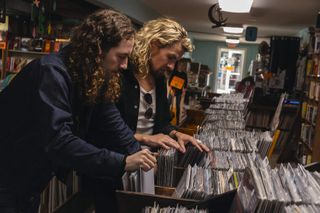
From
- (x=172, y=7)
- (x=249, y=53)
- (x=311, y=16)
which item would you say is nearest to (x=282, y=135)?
(x=311, y=16)

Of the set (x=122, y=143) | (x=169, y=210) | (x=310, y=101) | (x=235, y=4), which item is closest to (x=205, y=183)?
(x=169, y=210)

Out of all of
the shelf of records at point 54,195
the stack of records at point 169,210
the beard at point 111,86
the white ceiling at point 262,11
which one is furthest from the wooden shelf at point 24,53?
the stack of records at point 169,210

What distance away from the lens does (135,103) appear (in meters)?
1.89

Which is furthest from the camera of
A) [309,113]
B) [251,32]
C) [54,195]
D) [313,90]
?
[251,32]

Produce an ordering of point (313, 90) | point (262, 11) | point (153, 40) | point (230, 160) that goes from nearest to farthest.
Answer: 1. point (230, 160)
2. point (153, 40)
3. point (313, 90)
4. point (262, 11)

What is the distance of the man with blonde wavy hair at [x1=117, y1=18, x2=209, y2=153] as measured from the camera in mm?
1876

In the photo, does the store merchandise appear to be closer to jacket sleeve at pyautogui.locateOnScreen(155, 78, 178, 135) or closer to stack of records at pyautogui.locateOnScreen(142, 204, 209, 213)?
stack of records at pyautogui.locateOnScreen(142, 204, 209, 213)

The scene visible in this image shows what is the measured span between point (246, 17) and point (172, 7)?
5.93 ft

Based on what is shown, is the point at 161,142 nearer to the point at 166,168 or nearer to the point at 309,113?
the point at 166,168

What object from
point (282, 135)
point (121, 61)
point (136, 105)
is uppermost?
point (121, 61)

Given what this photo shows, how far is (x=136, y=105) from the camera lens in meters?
1.90

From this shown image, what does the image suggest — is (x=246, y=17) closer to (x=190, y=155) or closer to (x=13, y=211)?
(x=190, y=155)

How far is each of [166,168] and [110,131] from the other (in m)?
0.27

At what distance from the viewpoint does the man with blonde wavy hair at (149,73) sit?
188cm
